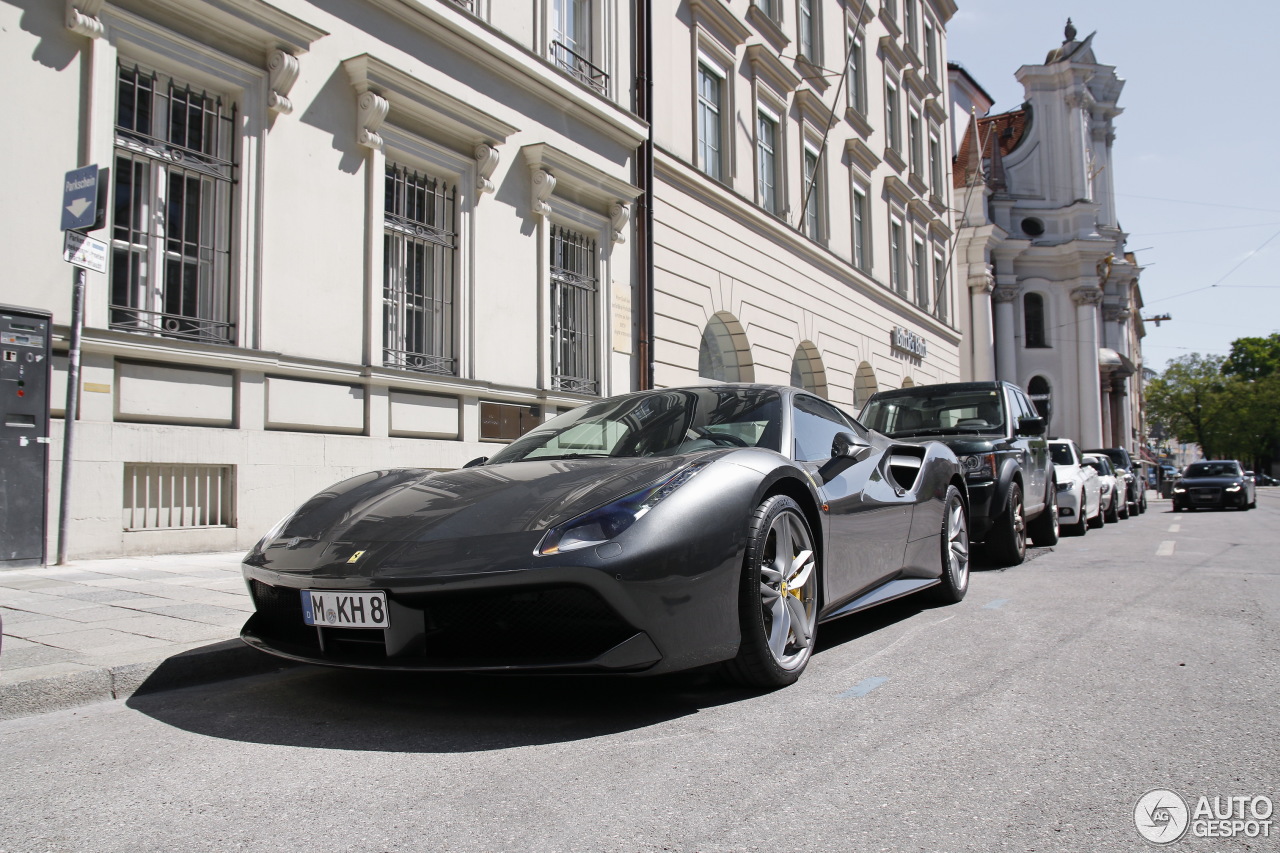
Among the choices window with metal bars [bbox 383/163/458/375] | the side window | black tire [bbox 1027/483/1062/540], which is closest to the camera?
the side window

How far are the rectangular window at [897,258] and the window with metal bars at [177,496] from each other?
20.4m

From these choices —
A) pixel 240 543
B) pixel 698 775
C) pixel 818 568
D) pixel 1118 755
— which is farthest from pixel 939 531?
pixel 240 543

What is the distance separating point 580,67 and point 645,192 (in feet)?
6.28

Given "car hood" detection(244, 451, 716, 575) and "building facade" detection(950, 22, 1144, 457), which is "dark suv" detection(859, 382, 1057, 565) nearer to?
"car hood" detection(244, 451, 716, 575)

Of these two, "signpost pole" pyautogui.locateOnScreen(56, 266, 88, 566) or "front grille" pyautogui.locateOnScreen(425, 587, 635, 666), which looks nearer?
"front grille" pyautogui.locateOnScreen(425, 587, 635, 666)

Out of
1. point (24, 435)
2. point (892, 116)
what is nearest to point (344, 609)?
point (24, 435)

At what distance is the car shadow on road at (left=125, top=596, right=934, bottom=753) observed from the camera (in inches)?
116

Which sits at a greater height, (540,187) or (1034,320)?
(1034,320)

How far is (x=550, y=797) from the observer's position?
7.84 feet

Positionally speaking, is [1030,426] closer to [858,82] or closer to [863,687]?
[863,687]

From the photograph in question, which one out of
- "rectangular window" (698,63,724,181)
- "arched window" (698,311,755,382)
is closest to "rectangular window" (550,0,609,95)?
"rectangular window" (698,63,724,181)

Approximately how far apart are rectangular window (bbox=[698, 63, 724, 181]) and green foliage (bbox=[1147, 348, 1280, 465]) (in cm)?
7148

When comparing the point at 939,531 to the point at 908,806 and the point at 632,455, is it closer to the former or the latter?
the point at 632,455

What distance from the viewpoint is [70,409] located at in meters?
6.62
